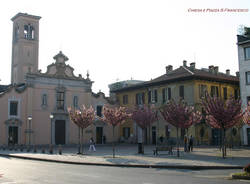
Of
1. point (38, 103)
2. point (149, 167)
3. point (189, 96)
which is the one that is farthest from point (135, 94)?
point (149, 167)

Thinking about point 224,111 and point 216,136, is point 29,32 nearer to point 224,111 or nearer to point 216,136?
point 216,136

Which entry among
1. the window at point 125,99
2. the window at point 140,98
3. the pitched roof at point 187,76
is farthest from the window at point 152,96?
the window at point 125,99

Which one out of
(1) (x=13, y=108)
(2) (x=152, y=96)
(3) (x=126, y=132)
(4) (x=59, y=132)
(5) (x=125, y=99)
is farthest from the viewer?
(5) (x=125, y=99)

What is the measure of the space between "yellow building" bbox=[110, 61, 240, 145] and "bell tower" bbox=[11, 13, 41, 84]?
1871 centimetres

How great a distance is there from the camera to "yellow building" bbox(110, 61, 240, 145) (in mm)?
44906

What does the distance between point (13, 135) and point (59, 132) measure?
6796mm

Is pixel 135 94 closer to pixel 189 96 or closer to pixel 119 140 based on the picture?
pixel 119 140

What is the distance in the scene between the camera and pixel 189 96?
45281 mm

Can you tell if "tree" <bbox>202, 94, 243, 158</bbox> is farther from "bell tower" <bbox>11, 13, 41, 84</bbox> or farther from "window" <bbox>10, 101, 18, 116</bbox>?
"bell tower" <bbox>11, 13, 41, 84</bbox>

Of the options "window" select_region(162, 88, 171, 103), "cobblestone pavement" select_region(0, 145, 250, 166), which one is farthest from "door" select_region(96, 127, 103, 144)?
"cobblestone pavement" select_region(0, 145, 250, 166)

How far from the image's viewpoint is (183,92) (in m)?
46.2

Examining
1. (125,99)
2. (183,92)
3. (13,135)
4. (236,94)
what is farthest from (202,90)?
(13,135)

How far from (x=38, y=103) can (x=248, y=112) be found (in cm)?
2912

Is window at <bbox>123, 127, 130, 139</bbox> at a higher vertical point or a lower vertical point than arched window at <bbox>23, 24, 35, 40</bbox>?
lower
